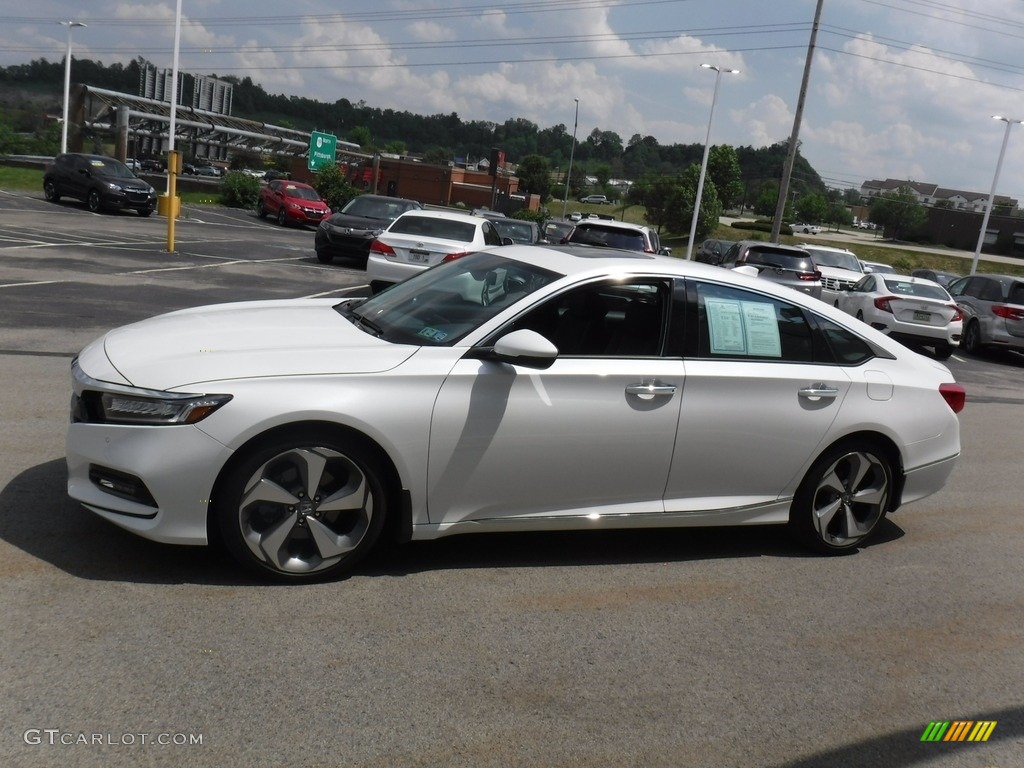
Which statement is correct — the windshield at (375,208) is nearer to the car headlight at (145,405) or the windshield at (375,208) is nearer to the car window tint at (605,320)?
the car window tint at (605,320)

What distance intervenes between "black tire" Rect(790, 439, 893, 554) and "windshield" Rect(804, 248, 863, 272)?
22.2 meters

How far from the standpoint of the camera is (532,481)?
480 cm

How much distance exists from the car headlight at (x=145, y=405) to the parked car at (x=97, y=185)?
27524mm

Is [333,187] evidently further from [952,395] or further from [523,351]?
[523,351]

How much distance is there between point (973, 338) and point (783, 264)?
4.56m

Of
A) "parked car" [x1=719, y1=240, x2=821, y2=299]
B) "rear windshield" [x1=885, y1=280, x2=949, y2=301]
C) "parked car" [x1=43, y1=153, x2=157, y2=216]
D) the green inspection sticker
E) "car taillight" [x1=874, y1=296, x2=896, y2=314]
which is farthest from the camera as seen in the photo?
"parked car" [x1=43, y1=153, x2=157, y2=216]

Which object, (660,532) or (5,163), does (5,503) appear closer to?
(660,532)

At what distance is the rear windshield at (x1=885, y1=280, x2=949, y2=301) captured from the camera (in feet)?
60.0

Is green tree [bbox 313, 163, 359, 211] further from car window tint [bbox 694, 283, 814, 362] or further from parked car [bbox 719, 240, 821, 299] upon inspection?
car window tint [bbox 694, 283, 814, 362]

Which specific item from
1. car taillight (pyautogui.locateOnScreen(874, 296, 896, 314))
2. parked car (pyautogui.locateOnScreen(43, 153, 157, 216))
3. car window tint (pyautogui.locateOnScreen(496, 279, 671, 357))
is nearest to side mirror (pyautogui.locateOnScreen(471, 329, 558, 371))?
car window tint (pyautogui.locateOnScreen(496, 279, 671, 357))

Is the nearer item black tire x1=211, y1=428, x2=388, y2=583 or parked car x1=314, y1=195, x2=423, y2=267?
black tire x1=211, y1=428, x2=388, y2=583

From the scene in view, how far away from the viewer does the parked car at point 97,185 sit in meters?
29.5

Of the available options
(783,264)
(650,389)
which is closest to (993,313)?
(783,264)

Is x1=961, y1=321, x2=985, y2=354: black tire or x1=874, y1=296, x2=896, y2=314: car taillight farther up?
x1=874, y1=296, x2=896, y2=314: car taillight
